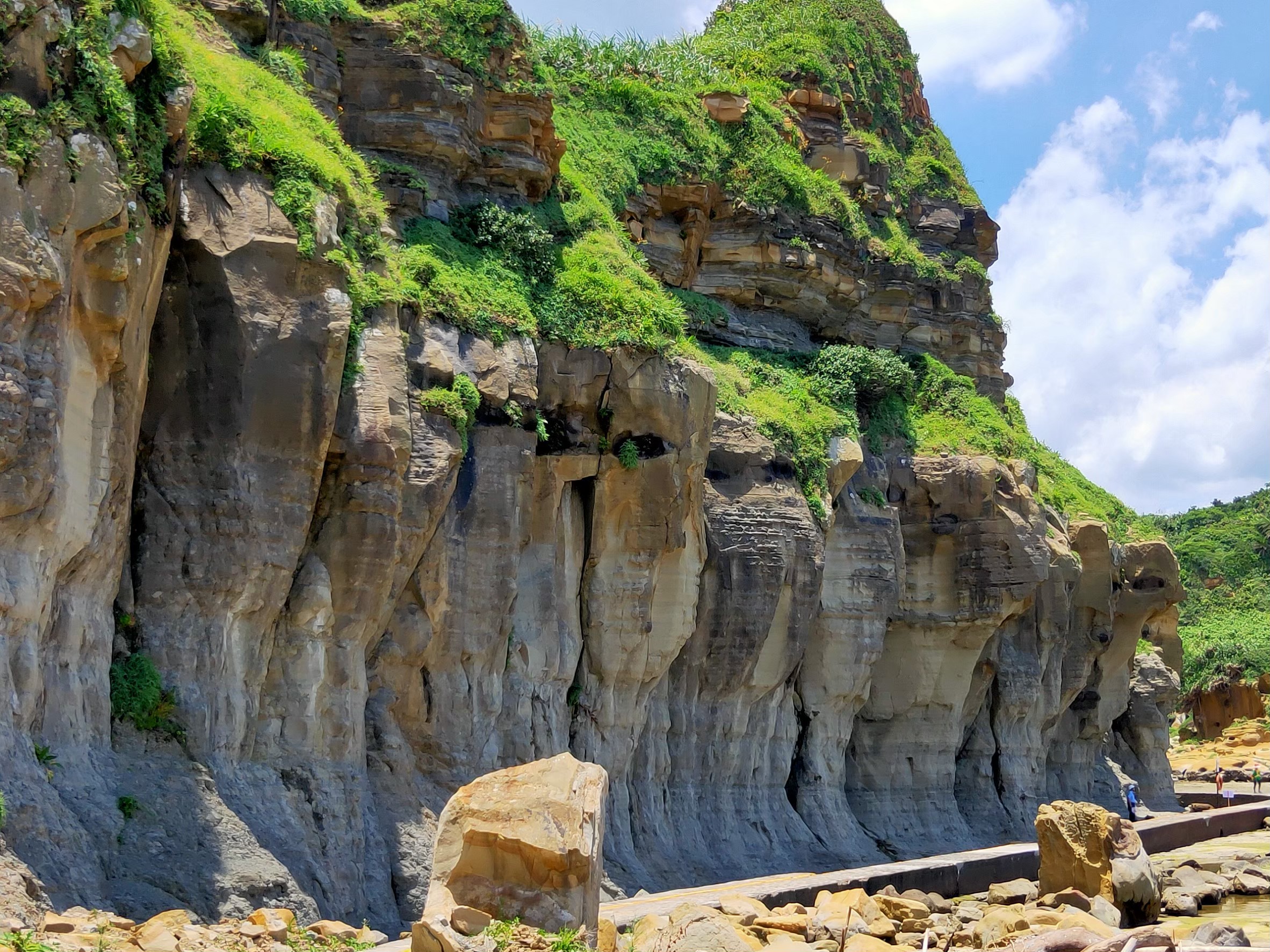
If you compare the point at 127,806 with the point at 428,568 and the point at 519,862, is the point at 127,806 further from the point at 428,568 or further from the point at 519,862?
the point at 519,862

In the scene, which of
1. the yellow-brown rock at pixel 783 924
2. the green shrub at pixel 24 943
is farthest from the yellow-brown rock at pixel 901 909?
the green shrub at pixel 24 943

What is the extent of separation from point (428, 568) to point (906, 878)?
9.81 m

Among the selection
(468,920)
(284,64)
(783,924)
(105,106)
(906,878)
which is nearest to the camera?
(468,920)

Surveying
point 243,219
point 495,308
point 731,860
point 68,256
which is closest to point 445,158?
point 495,308

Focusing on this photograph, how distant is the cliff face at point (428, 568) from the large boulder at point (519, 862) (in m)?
4.76

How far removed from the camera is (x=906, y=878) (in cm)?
2441

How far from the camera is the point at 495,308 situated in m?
23.5

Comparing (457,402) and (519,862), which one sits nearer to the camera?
(519,862)

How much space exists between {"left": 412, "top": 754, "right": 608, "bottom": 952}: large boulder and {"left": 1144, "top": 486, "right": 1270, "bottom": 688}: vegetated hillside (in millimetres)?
53655

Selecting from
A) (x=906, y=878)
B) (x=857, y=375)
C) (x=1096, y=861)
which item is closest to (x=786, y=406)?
(x=857, y=375)

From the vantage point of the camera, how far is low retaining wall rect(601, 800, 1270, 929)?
1961 centimetres

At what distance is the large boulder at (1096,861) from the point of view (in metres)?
21.6

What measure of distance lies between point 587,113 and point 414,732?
17942mm

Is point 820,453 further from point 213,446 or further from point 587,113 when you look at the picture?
point 213,446
